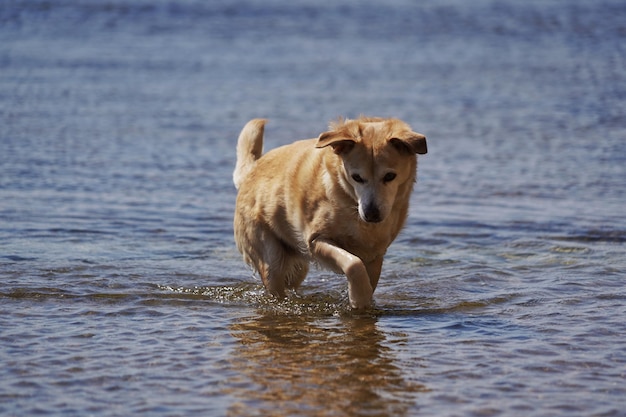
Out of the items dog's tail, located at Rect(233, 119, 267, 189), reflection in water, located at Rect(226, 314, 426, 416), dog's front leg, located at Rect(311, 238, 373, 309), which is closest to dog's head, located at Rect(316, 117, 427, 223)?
dog's front leg, located at Rect(311, 238, 373, 309)

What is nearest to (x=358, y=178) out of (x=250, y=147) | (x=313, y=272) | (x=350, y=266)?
(x=350, y=266)

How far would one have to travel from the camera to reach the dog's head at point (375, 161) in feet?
20.1

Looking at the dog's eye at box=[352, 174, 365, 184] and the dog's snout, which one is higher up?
the dog's eye at box=[352, 174, 365, 184]

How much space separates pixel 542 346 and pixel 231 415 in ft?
6.64

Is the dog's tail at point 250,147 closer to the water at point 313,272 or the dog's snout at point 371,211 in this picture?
the water at point 313,272

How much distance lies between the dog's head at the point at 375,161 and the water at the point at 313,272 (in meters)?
0.82

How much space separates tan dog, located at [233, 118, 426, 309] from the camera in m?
6.21

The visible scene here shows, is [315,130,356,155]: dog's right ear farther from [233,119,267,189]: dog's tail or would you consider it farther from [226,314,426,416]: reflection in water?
[233,119,267,189]: dog's tail

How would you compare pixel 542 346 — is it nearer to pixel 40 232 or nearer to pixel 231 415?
pixel 231 415

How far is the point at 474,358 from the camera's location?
222 inches

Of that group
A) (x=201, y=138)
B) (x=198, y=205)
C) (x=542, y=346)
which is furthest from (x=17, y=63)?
(x=542, y=346)

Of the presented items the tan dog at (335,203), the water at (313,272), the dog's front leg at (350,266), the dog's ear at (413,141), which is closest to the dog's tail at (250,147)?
the tan dog at (335,203)

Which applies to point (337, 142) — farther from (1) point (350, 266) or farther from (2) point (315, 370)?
(2) point (315, 370)

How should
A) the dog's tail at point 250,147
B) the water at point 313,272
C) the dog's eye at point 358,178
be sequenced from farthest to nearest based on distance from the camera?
the dog's tail at point 250,147 → the dog's eye at point 358,178 → the water at point 313,272
